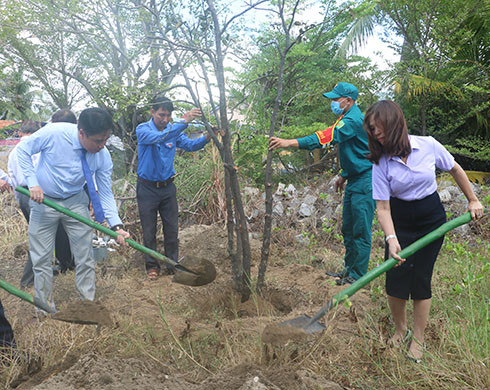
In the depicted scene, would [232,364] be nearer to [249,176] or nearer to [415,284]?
[415,284]

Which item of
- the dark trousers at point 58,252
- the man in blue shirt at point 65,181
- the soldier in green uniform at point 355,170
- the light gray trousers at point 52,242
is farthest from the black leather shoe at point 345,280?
the dark trousers at point 58,252

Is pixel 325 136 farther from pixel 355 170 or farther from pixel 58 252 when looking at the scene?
pixel 58 252

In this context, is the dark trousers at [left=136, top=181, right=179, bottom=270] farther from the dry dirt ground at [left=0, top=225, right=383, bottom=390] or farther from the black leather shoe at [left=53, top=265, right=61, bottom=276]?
the black leather shoe at [left=53, top=265, right=61, bottom=276]

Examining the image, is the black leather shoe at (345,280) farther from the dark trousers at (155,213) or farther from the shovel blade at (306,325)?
the dark trousers at (155,213)

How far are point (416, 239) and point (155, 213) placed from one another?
328 cm

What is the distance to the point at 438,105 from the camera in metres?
9.66

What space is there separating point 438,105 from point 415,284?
8251 mm

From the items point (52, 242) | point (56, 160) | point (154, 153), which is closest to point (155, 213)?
point (154, 153)

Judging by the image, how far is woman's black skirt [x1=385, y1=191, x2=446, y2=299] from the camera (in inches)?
101

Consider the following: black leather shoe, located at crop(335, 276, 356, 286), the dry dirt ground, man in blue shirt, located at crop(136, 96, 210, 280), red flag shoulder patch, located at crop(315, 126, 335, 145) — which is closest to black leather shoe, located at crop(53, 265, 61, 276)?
the dry dirt ground

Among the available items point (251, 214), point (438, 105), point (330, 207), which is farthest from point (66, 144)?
point (438, 105)

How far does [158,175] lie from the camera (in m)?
4.93

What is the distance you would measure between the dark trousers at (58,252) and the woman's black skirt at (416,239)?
352 cm

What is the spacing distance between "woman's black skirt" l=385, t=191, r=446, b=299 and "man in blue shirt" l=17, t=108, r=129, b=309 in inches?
79.5
